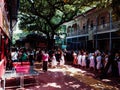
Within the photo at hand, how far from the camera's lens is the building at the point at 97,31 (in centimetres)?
2916

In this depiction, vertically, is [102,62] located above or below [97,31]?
below

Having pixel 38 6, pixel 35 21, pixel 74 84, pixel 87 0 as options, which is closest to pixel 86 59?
pixel 87 0

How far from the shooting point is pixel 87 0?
53.9ft

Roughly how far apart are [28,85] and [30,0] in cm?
1821

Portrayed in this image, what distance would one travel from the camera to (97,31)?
33812mm

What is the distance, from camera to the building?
29.2 meters

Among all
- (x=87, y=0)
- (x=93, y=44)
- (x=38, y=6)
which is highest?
(x=38, y=6)

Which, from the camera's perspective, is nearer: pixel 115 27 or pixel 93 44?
pixel 115 27

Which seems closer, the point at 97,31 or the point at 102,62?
the point at 102,62

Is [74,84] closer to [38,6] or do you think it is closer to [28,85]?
[28,85]

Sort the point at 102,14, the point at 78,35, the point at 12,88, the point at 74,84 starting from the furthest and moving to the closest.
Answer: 1. the point at 78,35
2. the point at 102,14
3. the point at 74,84
4. the point at 12,88

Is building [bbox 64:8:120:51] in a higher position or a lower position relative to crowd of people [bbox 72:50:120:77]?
higher

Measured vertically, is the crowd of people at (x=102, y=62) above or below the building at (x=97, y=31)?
below

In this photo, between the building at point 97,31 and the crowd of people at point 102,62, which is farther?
the building at point 97,31
